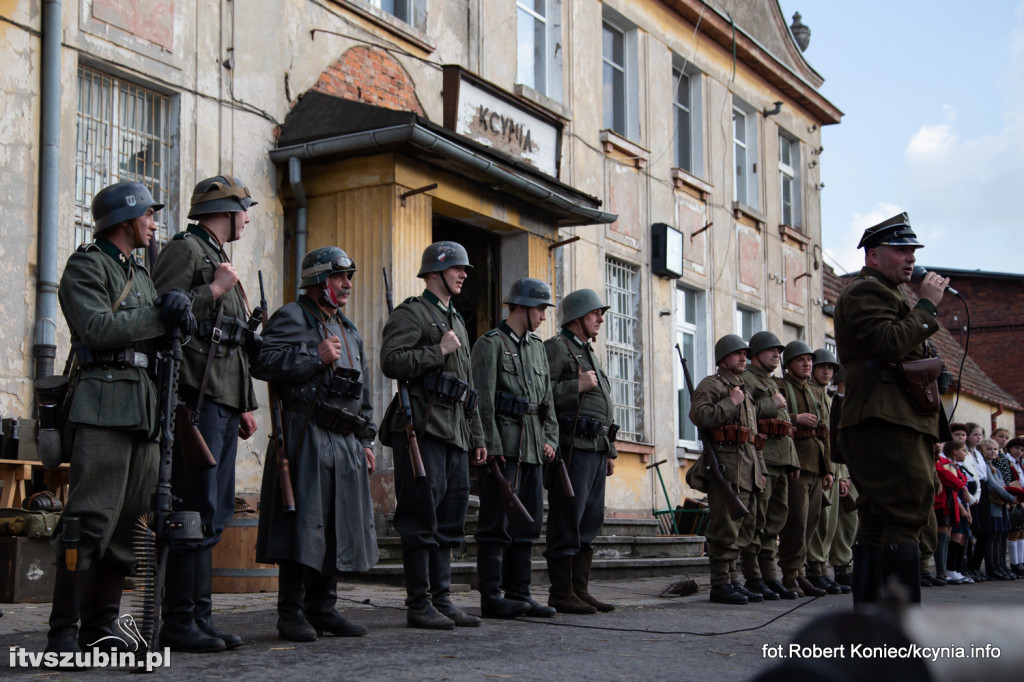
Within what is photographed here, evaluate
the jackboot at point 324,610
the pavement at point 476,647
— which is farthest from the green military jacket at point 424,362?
the pavement at point 476,647

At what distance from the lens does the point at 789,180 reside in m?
22.0

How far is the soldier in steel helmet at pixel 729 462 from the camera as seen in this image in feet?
32.2

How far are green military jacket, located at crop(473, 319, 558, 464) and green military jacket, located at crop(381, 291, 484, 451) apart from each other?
14.5 inches

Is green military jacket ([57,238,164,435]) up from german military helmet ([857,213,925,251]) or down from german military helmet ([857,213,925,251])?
down

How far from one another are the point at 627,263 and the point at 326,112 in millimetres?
6344

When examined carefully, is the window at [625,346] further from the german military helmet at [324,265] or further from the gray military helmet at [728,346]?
the german military helmet at [324,265]

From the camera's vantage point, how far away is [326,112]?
11.2 meters

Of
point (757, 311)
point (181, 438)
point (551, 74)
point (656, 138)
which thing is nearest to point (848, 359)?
point (181, 438)

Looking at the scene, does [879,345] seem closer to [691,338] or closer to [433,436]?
[433,436]

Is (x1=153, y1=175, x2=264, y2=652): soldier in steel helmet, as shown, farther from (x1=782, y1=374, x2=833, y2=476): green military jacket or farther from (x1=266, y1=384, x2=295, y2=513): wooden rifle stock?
(x1=782, y1=374, x2=833, y2=476): green military jacket

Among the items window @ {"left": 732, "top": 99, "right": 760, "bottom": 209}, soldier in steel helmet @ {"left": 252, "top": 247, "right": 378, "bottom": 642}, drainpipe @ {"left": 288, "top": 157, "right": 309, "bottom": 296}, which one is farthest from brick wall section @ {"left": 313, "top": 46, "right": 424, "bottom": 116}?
window @ {"left": 732, "top": 99, "right": 760, "bottom": 209}

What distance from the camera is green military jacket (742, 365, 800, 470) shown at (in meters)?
10.9

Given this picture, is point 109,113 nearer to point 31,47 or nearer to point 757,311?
point 31,47

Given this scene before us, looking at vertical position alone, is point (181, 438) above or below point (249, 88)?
below
